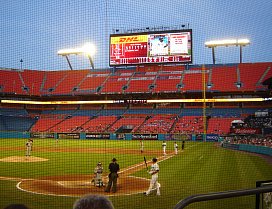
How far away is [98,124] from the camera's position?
41.1 metres

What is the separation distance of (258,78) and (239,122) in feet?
32.3

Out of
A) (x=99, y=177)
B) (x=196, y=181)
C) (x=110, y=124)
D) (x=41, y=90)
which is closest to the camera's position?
(x=99, y=177)

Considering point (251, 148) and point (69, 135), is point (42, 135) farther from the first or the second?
point (251, 148)

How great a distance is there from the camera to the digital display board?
135ft

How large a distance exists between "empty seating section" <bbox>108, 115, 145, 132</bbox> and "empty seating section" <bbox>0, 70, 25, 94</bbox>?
15.0 m

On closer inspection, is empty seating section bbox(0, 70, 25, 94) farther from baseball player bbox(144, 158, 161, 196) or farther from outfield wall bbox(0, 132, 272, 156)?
baseball player bbox(144, 158, 161, 196)

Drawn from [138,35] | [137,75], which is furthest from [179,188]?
[137,75]

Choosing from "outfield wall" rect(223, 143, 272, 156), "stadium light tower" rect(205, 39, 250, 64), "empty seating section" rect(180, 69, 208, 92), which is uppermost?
"stadium light tower" rect(205, 39, 250, 64)

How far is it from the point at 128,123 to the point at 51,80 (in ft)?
53.0

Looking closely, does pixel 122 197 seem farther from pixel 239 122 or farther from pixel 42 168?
pixel 239 122

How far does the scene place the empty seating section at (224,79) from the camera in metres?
42.2

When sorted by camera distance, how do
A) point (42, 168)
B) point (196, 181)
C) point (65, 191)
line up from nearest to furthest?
1. point (65, 191)
2. point (196, 181)
3. point (42, 168)

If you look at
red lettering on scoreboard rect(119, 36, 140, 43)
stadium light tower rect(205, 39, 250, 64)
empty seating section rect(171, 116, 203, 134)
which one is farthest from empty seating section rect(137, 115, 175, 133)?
stadium light tower rect(205, 39, 250, 64)

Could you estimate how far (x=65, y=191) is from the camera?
33.8ft
